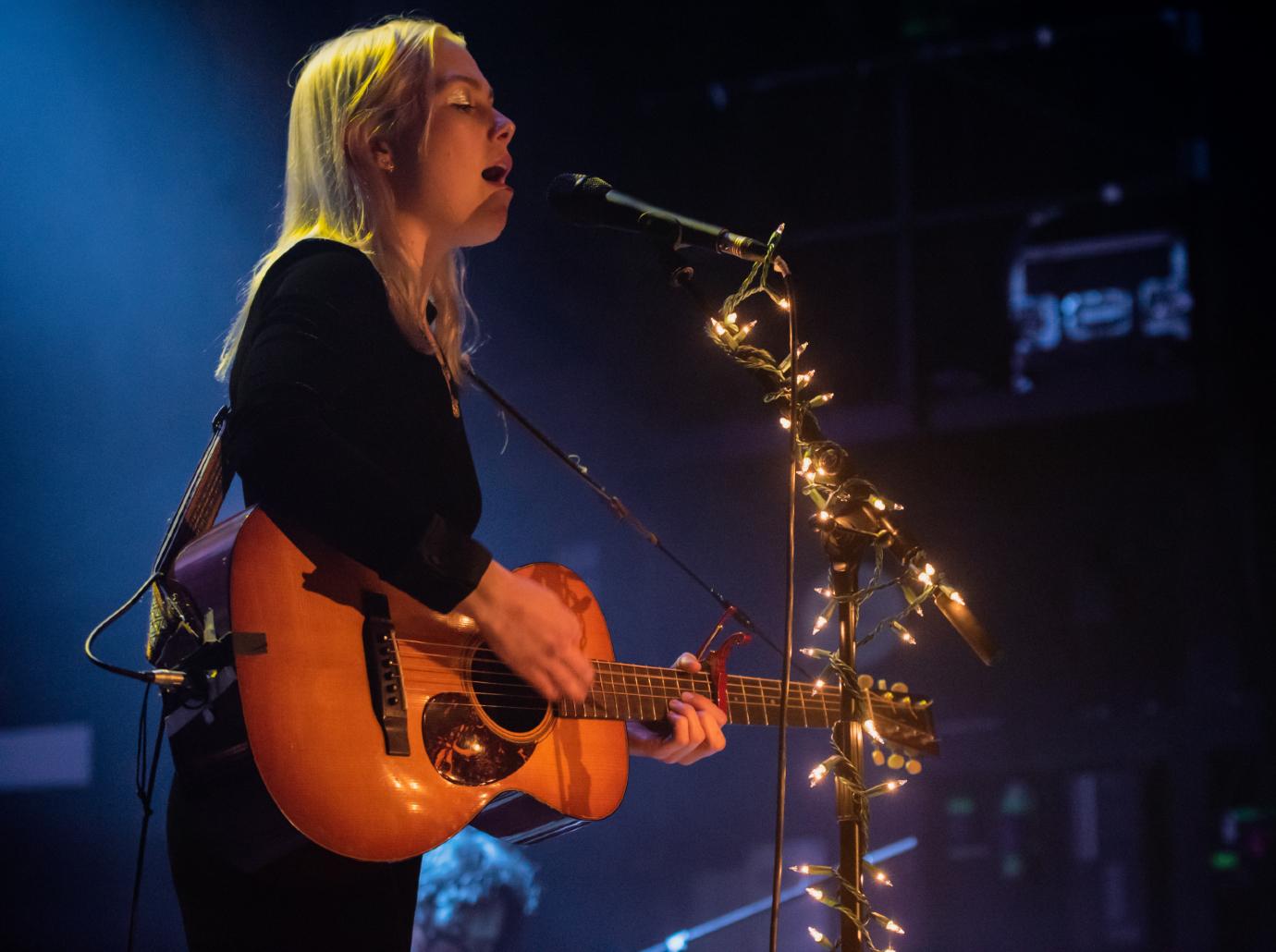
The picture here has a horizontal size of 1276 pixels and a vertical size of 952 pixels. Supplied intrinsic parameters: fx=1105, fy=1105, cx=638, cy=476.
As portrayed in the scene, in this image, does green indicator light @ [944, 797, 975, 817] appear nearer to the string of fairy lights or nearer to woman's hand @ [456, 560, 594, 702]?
the string of fairy lights

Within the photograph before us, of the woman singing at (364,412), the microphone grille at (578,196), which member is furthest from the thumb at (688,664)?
the microphone grille at (578,196)

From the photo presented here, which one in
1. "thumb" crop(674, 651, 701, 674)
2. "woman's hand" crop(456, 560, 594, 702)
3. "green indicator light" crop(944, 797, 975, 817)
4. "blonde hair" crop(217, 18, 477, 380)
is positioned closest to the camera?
"woman's hand" crop(456, 560, 594, 702)

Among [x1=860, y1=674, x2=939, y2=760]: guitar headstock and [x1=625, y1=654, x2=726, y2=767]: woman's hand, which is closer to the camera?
[x1=625, y1=654, x2=726, y2=767]: woman's hand

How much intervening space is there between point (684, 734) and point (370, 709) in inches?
30.7

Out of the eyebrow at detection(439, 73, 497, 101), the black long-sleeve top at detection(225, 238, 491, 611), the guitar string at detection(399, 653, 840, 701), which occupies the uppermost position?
the eyebrow at detection(439, 73, 497, 101)

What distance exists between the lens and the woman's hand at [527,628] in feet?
5.38

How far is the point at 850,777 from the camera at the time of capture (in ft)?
6.26

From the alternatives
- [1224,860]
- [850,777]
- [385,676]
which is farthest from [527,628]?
[1224,860]

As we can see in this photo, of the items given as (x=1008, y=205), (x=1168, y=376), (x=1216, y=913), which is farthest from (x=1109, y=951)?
(x=1008, y=205)

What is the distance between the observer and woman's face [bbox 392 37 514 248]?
2.04 meters

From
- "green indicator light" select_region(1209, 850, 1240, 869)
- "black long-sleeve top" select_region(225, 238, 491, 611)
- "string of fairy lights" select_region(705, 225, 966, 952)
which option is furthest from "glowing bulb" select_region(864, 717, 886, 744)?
"green indicator light" select_region(1209, 850, 1240, 869)

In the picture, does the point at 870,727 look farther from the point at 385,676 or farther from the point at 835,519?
the point at 385,676

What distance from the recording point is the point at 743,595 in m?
6.18

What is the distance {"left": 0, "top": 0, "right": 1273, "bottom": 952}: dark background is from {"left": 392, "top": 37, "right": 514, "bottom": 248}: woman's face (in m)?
2.24
